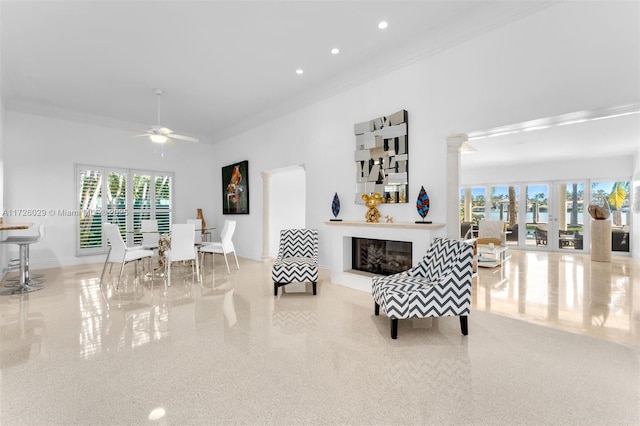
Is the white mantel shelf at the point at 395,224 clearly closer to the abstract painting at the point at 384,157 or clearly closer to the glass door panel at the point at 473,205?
the abstract painting at the point at 384,157

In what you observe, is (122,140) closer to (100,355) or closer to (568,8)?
(100,355)

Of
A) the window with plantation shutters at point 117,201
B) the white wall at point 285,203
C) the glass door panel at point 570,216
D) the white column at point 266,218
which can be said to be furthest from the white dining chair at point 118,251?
the glass door panel at point 570,216

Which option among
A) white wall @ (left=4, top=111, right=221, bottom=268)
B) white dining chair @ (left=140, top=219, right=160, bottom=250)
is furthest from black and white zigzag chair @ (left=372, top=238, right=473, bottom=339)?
white wall @ (left=4, top=111, right=221, bottom=268)

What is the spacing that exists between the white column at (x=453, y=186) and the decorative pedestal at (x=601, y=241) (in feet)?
18.1

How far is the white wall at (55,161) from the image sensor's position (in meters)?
5.94

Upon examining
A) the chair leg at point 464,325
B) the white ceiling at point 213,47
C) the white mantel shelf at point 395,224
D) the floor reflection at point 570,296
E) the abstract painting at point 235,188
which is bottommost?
the floor reflection at point 570,296

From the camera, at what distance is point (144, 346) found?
2643mm

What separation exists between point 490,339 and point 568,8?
3219mm

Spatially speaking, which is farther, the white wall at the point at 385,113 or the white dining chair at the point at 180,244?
the white dining chair at the point at 180,244

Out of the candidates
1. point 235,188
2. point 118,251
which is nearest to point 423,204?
point 118,251

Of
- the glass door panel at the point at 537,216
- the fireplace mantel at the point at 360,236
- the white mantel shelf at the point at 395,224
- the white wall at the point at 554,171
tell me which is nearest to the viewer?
the white mantel shelf at the point at 395,224

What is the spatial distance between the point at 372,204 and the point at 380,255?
792 millimetres

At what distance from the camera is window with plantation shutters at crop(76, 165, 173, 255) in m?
6.68

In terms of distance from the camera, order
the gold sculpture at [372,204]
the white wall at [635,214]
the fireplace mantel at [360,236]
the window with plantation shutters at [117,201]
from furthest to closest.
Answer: the white wall at [635,214] < the window with plantation shutters at [117,201] < the gold sculpture at [372,204] < the fireplace mantel at [360,236]
